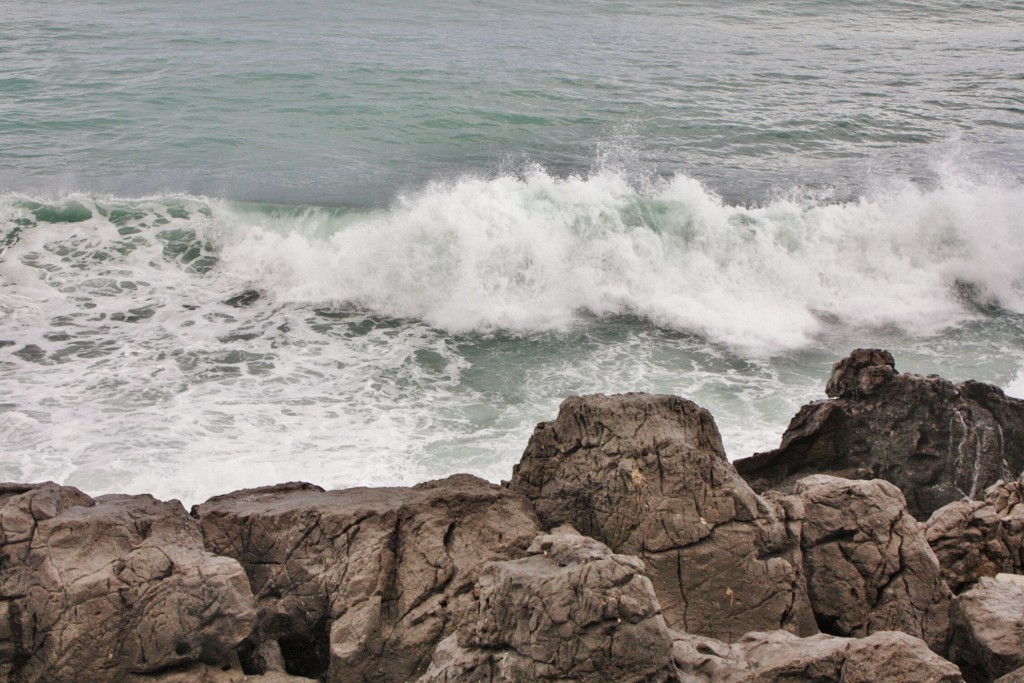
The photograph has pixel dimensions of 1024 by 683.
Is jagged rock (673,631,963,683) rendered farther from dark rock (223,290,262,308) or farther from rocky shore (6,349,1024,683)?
dark rock (223,290,262,308)

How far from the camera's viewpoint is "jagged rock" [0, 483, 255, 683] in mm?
5414

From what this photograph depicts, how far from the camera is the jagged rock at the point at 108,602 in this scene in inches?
213

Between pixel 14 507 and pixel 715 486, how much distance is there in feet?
13.1

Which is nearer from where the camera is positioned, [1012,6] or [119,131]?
[119,131]

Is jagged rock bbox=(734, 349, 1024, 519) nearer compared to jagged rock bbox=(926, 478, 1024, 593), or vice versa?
jagged rock bbox=(926, 478, 1024, 593)

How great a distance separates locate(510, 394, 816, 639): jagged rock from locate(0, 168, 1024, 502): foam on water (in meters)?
3.49

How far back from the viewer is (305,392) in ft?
39.2

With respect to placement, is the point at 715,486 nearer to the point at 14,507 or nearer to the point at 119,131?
the point at 14,507

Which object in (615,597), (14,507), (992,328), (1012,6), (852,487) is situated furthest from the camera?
(1012,6)

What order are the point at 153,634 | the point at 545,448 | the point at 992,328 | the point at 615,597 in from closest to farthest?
the point at 615,597
the point at 153,634
the point at 545,448
the point at 992,328

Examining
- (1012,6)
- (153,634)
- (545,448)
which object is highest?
(1012,6)

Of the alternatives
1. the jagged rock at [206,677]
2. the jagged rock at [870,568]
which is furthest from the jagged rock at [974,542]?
the jagged rock at [206,677]

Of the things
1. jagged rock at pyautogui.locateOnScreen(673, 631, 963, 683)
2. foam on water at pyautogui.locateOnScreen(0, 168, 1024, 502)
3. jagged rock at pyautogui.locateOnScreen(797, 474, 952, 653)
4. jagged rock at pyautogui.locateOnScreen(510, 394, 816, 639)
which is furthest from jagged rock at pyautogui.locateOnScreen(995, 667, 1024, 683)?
foam on water at pyautogui.locateOnScreen(0, 168, 1024, 502)

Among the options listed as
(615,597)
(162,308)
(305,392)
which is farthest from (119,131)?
(615,597)
